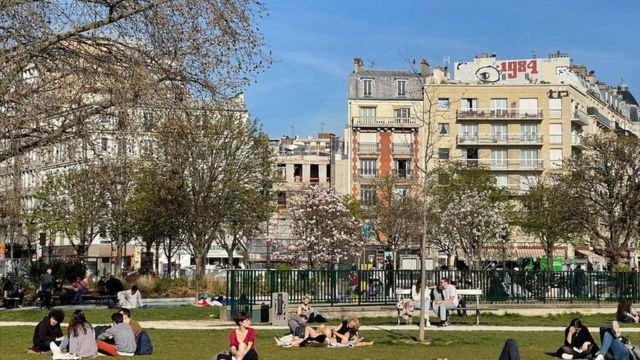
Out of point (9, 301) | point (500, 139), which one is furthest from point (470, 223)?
point (9, 301)

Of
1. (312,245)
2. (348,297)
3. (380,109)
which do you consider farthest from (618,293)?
(380,109)

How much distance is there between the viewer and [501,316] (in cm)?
3038

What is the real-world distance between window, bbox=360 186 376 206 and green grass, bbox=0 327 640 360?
53.9 m

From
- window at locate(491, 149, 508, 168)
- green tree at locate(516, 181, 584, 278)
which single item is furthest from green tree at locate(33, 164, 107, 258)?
window at locate(491, 149, 508, 168)

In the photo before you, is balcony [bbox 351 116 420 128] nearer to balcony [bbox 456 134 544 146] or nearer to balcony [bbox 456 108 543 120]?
balcony [bbox 456 108 543 120]

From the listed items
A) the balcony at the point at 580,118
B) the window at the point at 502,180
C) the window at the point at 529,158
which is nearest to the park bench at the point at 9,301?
the window at the point at 502,180

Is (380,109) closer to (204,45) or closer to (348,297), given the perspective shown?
(348,297)

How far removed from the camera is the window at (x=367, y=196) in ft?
257

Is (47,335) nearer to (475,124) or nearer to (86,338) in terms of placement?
(86,338)

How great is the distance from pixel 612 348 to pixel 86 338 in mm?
9596

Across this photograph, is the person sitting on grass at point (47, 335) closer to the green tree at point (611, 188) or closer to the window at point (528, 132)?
the green tree at point (611, 188)

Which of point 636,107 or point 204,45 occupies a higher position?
point 636,107

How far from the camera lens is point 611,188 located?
50906mm

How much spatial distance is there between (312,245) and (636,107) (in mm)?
72090
